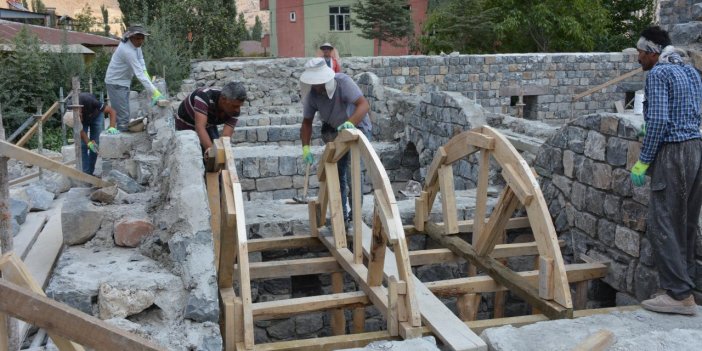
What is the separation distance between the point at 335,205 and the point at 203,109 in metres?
1.43

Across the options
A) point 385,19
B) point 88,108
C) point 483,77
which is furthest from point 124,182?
point 385,19

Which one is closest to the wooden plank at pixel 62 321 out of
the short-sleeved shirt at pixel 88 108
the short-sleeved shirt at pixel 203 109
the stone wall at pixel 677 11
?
the short-sleeved shirt at pixel 203 109

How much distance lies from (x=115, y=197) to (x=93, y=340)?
258 cm

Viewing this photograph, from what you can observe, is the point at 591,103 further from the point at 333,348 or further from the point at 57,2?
the point at 57,2

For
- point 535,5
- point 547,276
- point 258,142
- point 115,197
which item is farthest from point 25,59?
point 535,5

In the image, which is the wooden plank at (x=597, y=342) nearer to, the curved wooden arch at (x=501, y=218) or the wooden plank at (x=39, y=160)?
the curved wooden arch at (x=501, y=218)

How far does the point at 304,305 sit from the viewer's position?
4344 mm

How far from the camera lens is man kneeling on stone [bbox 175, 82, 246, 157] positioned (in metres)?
5.58

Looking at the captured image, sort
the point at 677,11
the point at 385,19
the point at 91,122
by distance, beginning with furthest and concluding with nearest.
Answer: the point at 385,19 < the point at 91,122 < the point at 677,11

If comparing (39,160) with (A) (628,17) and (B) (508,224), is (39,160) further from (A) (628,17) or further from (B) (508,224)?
(A) (628,17)

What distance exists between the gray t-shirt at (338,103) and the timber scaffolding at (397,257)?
67 centimetres

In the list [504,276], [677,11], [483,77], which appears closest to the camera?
[504,276]

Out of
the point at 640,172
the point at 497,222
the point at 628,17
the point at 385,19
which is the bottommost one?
the point at 497,222

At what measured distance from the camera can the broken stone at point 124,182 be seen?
5191 mm
